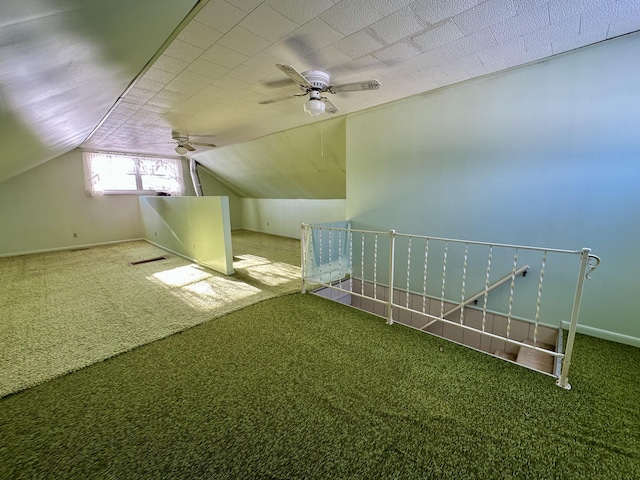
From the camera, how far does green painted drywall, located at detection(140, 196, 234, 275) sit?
421 cm

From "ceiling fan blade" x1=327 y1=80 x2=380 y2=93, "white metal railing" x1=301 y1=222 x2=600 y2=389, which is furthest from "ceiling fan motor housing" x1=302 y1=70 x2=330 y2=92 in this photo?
"white metal railing" x1=301 y1=222 x2=600 y2=389

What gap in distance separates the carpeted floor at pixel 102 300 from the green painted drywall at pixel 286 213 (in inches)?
70.5

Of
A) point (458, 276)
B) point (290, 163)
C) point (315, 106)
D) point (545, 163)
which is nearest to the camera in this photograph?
point (545, 163)

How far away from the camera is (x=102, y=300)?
10.9ft

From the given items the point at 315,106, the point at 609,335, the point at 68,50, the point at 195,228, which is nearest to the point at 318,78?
the point at 315,106

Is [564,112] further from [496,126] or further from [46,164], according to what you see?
[46,164]

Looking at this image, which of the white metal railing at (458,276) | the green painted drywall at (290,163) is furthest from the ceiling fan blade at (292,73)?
the green painted drywall at (290,163)

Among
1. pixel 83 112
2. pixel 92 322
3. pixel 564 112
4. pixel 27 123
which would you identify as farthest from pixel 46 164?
pixel 564 112

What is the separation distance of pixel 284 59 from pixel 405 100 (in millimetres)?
1800

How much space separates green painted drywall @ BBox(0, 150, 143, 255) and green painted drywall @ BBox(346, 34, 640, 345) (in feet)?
25.0

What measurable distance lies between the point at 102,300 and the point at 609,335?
559 centimetres

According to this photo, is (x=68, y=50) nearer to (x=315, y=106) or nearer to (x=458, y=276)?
(x=315, y=106)

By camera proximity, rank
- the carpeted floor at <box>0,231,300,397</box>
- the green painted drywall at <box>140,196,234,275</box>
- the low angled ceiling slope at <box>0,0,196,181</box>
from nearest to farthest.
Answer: the low angled ceiling slope at <box>0,0,196,181</box> < the carpeted floor at <box>0,231,300,397</box> < the green painted drywall at <box>140,196,234,275</box>

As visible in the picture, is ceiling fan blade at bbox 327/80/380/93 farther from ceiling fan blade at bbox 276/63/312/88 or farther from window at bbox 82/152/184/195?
window at bbox 82/152/184/195
